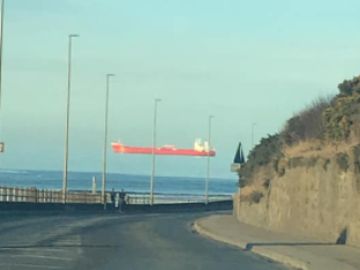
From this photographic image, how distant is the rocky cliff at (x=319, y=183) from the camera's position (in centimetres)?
3200

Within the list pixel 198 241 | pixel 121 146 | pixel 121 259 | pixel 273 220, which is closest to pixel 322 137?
pixel 273 220

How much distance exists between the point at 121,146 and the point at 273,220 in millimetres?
76399

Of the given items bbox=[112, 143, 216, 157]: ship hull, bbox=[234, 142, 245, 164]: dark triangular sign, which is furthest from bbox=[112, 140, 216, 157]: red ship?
bbox=[234, 142, 245, 164]: dark triangular sign

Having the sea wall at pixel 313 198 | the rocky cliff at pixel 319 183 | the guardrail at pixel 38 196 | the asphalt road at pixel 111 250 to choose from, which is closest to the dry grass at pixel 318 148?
the rocky cliff at pixel 319 183

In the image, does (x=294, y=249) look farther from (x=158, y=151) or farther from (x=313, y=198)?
(x=158, y=151)

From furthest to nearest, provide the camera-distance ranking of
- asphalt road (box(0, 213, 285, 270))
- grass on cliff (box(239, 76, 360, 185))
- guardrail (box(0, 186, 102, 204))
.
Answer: guardrail (box(0, 186, 102, 204)) → grass on cliff (box(239, 76, 360, 185)) → asphalt road (box(0, 213, 285, 270))

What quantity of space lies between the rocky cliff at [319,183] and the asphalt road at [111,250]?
3.67 meters

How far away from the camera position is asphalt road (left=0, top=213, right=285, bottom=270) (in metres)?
23.6

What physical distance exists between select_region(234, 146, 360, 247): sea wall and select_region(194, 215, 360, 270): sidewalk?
2.51 ft

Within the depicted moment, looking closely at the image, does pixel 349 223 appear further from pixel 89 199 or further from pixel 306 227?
pixel 89 199

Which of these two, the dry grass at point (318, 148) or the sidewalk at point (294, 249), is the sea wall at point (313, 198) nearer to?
the dry grass at point (318, 148)

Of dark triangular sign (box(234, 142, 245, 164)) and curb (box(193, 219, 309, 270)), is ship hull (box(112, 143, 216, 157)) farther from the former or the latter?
curb (box(193, 219, 309, 270))

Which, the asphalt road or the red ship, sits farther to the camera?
the red ship

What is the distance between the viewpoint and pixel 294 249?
29.2 meters
